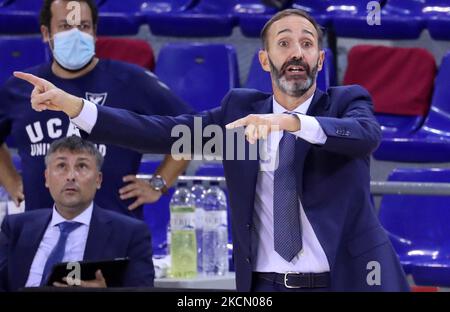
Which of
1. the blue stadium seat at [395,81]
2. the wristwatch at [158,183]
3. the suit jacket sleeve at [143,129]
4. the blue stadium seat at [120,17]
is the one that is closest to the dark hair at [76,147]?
the wristwatch at [158,183]

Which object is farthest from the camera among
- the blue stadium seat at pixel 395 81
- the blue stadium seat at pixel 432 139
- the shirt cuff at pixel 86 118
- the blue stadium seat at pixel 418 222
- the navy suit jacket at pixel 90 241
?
the blue stadium seat at pixel 395 81

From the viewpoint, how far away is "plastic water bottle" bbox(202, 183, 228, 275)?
4.06 m

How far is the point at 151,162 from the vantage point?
481cm

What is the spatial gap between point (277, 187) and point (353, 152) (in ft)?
0.68

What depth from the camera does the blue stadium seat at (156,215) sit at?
4762 mm

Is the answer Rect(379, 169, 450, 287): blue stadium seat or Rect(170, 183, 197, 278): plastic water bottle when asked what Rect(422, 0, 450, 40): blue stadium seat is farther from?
Rect(170, 183, 197, 278): plastic water bottle

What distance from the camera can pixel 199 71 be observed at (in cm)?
514

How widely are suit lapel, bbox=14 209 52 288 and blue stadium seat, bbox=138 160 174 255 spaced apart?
1.14m

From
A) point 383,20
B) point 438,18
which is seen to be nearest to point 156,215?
point 383,20

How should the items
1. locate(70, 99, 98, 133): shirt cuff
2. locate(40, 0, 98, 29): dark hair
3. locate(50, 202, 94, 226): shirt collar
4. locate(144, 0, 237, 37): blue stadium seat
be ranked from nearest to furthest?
1. locate(70, 99, 98, 133): shirt cuff
2. locate(50, 202, 94, 226): shirt collar
3. locate(40, 0, 98, 29): dark hair
4. locate(144, 0, 237, 37): blue stadium seat

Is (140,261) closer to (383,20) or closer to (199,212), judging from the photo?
(199,212)

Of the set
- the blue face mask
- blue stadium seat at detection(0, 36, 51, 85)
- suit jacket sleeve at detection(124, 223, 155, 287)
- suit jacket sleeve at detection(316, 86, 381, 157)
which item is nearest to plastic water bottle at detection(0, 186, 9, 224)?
the blue face mask

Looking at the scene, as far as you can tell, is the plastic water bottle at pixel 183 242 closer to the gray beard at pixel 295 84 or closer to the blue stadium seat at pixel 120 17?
the gray beard at pixel 295 84

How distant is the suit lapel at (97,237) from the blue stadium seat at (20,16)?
7.61 ft
